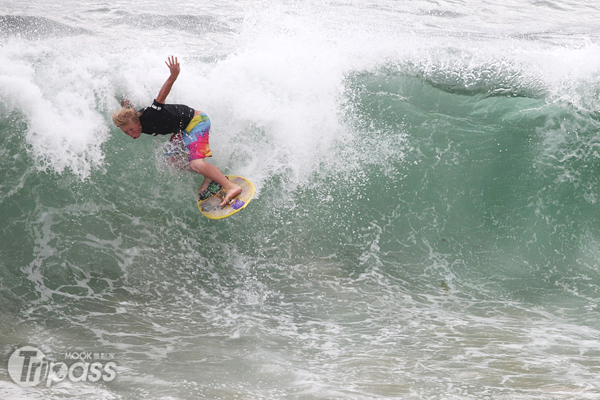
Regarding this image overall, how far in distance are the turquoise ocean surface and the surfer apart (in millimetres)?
860

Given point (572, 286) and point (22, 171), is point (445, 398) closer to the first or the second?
point (572, 286)

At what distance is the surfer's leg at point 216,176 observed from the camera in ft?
16.0

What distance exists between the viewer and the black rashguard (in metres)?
4.74

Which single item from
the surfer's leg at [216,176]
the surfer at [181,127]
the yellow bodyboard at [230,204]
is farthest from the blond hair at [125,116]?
the yellow bodyboard at [230,204]

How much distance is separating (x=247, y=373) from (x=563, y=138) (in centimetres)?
470

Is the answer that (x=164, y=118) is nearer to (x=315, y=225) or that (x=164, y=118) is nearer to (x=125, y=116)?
(x=125, y=116)

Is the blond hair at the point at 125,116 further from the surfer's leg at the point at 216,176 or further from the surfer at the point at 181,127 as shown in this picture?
the surfer's leg at the point at 216,176

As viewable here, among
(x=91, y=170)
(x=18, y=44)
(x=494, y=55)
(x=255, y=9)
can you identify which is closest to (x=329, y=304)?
(x=91, y=170)

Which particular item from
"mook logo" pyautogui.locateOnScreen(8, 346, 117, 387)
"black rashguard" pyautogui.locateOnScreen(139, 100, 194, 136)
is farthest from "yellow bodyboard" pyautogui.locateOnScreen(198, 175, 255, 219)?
"mook logo" pyautogui.locateOnScreen(8, 346, 117, 387)

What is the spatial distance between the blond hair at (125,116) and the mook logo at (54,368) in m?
1.99

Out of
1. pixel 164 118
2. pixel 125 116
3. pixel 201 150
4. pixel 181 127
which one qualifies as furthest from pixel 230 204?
pixel 125 116

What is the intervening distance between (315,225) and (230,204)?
107 cm

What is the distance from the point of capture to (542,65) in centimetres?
675

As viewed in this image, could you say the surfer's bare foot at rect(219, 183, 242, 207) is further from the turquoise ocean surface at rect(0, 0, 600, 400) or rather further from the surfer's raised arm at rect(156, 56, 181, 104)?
the surfer's raised arm at rect(156, 56, 181, 104)
